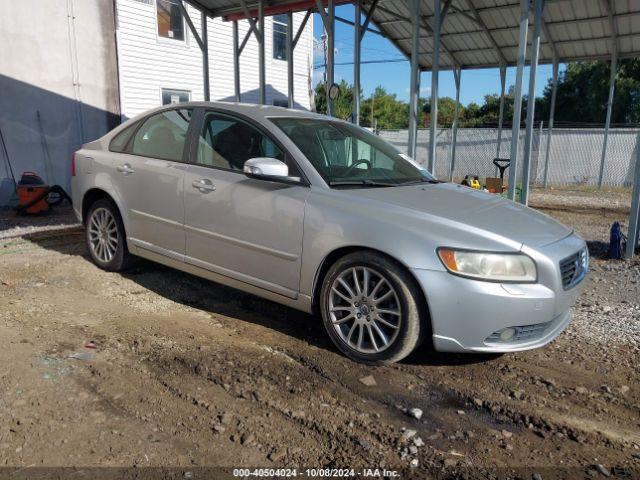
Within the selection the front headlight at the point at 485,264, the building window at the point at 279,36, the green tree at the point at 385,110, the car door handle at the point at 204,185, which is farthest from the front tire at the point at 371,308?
the green tree at the point at 385,110

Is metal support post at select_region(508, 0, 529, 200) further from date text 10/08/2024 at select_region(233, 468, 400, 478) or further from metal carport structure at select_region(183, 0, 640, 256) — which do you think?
date text 10/08/2024 at select_region(233, 468, 400, 478)

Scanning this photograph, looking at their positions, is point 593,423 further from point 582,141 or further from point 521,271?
point 582,141

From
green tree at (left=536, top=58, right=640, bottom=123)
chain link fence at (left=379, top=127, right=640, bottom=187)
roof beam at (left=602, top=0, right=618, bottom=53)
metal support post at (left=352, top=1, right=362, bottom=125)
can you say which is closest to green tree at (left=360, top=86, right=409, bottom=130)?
green tree at (left=536, top=58, right=640, bottom=123)

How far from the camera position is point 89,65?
12.2 m

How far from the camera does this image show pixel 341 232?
356 centimetres

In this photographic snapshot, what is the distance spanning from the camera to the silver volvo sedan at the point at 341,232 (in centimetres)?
325

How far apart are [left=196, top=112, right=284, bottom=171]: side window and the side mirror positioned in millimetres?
218

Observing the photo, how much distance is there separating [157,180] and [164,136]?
466 millimetres

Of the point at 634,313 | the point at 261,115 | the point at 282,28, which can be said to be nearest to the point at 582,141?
the point at 282,28

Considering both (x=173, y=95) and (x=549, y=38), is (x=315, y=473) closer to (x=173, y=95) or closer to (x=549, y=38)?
(x=173, y=95)

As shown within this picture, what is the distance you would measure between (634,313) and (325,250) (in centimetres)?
310

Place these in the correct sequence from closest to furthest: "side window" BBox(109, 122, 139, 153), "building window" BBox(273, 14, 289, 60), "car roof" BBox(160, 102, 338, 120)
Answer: "car roof" BBox(160, 102, 338, 120) < "side window" BBox(109, 122, 139, 153) < "building window" BBox(273, 14, 289, 60)

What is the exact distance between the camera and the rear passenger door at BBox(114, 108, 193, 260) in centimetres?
462

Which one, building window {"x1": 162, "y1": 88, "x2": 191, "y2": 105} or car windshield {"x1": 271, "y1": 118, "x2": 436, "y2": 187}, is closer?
car windshield {"x1": 271, "y1": 118, "x2": 436, "y2": 187}
